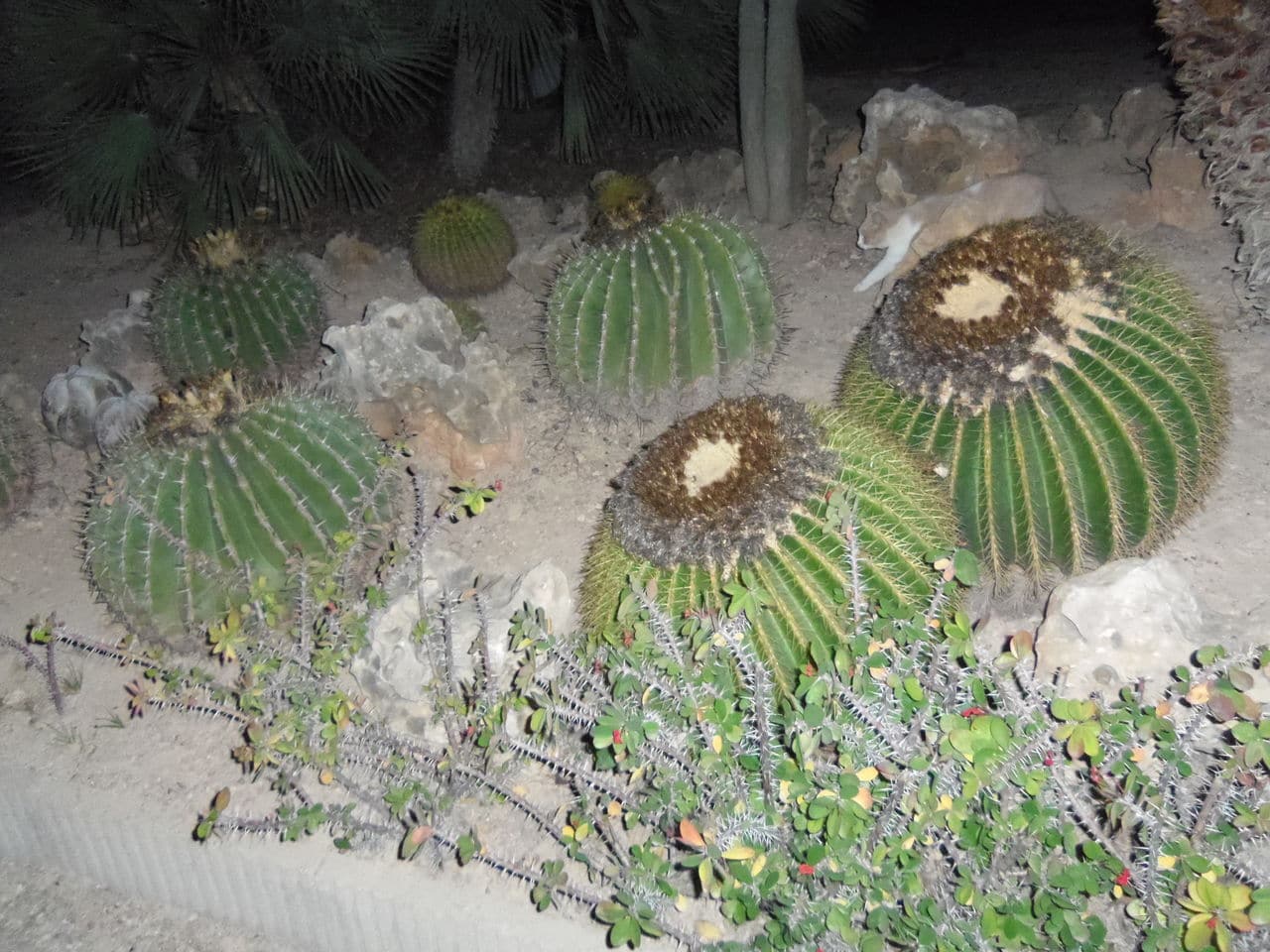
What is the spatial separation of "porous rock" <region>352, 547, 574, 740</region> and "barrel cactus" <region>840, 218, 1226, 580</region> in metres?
1.11

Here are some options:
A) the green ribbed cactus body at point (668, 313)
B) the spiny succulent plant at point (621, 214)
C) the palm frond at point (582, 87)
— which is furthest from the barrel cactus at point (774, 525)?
the palm frond at point (582, 87)

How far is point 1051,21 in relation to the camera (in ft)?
34.0

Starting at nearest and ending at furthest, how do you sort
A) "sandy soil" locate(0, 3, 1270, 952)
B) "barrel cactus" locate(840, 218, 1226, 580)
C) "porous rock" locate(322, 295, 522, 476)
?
"barrel cactus" locate(840, 218, 1226, 580)
"sandy soil" locate(0, 3, 1270, 952)
"porous rock" locate(322, 295, 522, 476)

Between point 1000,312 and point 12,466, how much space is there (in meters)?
4.03

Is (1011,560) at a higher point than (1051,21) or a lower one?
lower

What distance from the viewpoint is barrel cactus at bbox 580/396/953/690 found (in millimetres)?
2105

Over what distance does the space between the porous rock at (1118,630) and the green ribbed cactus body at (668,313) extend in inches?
64.1

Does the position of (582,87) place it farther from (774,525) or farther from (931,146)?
(774,525)

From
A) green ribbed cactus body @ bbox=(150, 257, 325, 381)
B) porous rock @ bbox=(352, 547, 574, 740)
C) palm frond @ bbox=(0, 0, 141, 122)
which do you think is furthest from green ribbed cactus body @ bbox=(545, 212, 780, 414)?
palm frond @ bbox=(0, 0, 141, 122)

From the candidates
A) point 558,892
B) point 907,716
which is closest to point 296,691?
point 558,892

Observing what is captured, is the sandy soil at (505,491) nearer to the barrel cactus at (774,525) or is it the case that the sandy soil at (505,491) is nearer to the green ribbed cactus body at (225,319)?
the green ribbed cactus body at (225,319)

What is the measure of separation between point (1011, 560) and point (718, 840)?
4.11 feet

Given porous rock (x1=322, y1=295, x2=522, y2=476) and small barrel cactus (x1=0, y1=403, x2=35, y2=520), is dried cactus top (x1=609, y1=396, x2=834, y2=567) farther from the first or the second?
small barrel cactus (x1=0, y1=403, x2=35, y2=520)

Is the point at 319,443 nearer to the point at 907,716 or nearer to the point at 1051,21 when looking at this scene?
the point at 907,716
